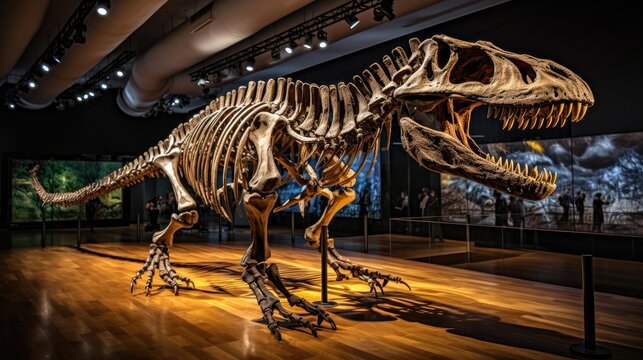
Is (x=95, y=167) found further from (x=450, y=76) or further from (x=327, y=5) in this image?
(x=450, y=76)

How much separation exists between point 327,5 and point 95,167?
32.1ft

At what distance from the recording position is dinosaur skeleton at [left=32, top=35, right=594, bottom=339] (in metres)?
3.11

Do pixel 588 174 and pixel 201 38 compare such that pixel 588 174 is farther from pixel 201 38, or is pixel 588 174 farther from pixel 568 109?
pixel 201 38

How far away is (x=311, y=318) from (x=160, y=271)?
2.42 metres

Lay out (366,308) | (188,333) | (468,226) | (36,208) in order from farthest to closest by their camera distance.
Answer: (36,208) → (468,226) → (366,308) → (188,333)

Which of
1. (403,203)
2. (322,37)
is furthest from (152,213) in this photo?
(322,37)

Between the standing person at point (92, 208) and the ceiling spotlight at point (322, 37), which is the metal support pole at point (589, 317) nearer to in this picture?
the ceiling spotlight at point (322, 37)

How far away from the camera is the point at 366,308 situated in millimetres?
4754

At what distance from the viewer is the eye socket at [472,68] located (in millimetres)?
3502

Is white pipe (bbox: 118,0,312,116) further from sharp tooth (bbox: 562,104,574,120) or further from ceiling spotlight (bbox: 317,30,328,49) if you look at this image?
sharp tooth (bbox: 562,104,574,120)

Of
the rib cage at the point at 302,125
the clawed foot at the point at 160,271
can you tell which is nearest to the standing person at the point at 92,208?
the rib cage at the point at 302,125

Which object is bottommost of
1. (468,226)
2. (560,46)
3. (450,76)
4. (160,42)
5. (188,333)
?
(188,333)

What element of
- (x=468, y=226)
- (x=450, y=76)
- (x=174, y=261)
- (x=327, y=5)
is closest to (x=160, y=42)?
(x=327, y=5)

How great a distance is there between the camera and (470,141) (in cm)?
375
